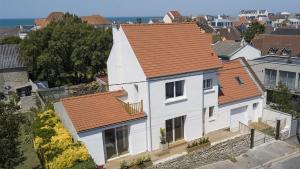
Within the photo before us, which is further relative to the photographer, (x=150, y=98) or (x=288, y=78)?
(x=288, y=78)

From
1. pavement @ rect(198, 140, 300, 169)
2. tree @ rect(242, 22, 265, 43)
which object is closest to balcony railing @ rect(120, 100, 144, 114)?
pavement @ rect(198, 140, 300, 169)

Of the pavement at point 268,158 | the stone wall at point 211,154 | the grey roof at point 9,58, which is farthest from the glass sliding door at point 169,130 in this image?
the grey roof at point 9,58

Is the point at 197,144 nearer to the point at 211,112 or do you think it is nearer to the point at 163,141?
the point at 163,141

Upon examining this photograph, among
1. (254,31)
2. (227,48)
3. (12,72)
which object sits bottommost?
(12,72)

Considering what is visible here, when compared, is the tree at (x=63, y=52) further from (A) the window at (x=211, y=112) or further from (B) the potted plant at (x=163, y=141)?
(B) the potted plant at (x=163, y=141)

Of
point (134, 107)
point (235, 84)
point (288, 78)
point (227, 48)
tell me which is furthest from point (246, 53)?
point (134, 107)

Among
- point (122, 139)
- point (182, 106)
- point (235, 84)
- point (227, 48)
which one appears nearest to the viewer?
point (122, 139)

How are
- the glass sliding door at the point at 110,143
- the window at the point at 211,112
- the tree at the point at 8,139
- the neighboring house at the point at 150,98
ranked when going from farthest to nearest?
the window at the point at 211,112
the glass sliding door at the point at 110,143
the neighboring house at the point at 150,98
the tree at the point at 8,139

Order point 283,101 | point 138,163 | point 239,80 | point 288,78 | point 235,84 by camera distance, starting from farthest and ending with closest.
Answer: point 288,78, point 283,101, point 239,80, point 235,84, point 138,163
